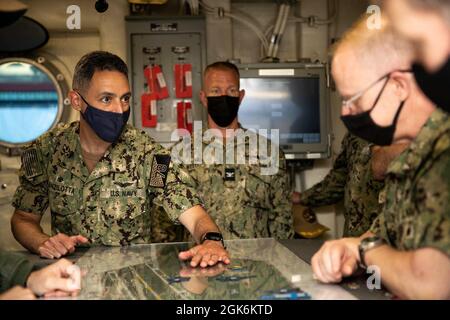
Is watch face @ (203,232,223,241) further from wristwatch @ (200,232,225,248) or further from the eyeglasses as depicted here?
the eyeglasses

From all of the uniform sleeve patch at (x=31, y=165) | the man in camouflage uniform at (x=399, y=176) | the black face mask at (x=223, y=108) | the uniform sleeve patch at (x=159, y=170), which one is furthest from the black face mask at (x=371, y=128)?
the black face mask at (x=223, y=108)

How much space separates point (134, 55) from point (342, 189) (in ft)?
5.15

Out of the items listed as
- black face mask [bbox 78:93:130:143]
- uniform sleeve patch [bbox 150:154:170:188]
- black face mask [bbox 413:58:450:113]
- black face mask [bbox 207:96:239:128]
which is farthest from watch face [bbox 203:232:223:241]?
black face mask [bbox 207:96:239:128]

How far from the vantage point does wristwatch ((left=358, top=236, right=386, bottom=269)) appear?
1.43 m

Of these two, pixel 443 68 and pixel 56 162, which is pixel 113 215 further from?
pixel 443 68

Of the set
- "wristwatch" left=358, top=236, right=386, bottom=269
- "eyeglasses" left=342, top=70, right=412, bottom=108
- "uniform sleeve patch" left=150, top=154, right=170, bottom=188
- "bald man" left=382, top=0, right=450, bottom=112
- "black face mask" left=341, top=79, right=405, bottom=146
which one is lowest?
"wristwatch" left=358, top=236, right=386, bottom=269

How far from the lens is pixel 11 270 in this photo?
157 cm

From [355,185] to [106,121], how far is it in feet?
4.93

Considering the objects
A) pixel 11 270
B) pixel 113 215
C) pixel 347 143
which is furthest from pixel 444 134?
pixel 347 143

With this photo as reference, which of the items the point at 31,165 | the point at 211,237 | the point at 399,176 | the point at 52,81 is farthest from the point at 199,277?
the point at 52,81

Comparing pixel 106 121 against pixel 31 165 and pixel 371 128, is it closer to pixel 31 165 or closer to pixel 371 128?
pixel 31 165

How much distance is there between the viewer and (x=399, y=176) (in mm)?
1374

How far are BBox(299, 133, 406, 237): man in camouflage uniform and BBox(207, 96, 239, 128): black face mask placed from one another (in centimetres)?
68

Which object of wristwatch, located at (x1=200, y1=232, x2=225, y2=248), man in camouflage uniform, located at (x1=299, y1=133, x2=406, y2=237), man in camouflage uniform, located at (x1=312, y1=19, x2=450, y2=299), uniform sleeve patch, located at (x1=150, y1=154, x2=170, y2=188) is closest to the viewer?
man in camouflage uniform, located at (x1=312, y1=19, x2=450, y2=299)
